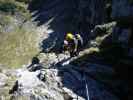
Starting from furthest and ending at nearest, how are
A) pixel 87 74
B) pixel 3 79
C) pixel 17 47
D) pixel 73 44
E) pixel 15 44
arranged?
1. pixel 15 44
2. pixel 17 47
3. pixel 73 44
4. pixel 3 79
5. pixel 87 74

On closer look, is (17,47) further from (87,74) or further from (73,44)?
(87,74)

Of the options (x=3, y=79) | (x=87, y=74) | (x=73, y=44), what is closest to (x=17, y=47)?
(x=73, y=44)

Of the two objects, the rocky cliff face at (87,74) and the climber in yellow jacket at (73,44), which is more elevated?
the climber in yellow jacket at (73,44)

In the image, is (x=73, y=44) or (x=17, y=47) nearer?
(x=73, y=44)

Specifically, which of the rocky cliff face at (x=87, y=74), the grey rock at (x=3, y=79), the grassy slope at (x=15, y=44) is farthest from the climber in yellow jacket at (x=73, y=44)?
the grassy slope at (x=15, y=44)

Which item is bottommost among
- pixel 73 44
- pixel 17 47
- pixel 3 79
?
pixel 3 79

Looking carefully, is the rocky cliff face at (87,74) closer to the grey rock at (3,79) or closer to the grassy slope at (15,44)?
the grey rock at (3,79)

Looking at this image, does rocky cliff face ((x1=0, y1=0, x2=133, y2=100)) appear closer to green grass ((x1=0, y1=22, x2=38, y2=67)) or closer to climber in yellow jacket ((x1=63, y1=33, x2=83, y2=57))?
climber in yellow jacket ((x1=63, y1=33, x2=83, y2=57))

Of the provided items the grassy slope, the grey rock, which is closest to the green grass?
the grassy slope

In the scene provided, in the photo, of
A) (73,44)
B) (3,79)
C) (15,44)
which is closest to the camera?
(3,79)

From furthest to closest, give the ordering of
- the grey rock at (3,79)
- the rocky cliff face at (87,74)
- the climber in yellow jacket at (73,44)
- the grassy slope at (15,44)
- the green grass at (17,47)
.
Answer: the grassy slope at (15,44)
the green grass at (17,47)
the climber in yellow jacket at (73,44)
the grey rock at (3,79)
the rocky cliff face at (87,74)

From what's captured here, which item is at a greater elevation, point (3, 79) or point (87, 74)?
point (87, 74)

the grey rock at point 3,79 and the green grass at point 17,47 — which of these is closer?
the grey rock at point 3,79

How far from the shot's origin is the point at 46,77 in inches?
845
